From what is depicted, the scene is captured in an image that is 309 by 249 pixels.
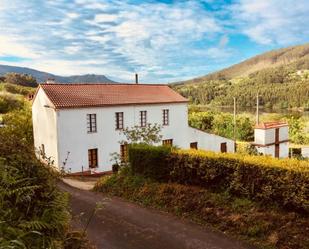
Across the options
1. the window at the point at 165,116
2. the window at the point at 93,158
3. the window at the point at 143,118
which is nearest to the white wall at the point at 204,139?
the window at the point at 165,116

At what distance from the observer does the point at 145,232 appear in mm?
10961

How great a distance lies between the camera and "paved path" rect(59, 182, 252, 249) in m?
9.89

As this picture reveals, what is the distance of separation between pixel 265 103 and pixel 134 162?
14334 cm

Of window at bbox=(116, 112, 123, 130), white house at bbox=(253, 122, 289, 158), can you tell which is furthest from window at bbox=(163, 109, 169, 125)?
white house at bbox=(253, 122, 289, 158)

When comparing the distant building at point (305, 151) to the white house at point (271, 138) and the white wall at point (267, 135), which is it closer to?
the white house at point (271, 138)

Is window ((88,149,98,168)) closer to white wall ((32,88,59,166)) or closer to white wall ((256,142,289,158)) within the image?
white wall ((32,88,59,166))

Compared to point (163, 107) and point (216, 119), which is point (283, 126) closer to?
point (163, 107)

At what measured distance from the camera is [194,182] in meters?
13.9

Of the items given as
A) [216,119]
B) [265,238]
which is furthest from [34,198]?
[216,119]

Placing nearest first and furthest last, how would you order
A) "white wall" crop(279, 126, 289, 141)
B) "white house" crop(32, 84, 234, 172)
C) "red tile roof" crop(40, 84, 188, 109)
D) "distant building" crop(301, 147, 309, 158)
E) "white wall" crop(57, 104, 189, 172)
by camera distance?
1. "white wall" crop(57, 104, 189, 172)
2. "white house" crop(32, 84, 234, 172)
3. "red tile roof" crop(40, 84, 188, 109)
4. "white wall" crop(279, 126, 289, 141)
5. "distant building" crop(301, 147, 309, 158)

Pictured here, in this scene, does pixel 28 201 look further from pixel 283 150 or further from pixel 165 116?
pixel 283 150

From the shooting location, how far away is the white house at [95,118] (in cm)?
2420

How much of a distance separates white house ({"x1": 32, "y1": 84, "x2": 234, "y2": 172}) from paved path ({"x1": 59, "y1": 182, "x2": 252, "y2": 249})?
10279mm

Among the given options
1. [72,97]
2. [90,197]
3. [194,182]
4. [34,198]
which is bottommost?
[90,197]
